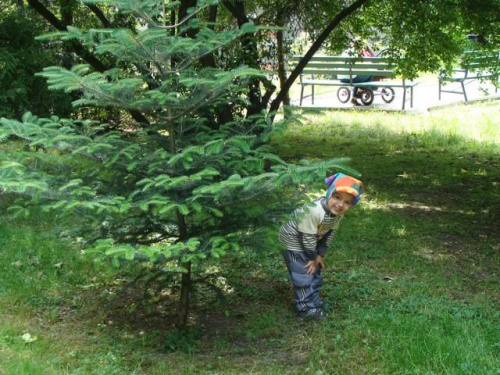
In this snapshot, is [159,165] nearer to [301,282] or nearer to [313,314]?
[301,282]

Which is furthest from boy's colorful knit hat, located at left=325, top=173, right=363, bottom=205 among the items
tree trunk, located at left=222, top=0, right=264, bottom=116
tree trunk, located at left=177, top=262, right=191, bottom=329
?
→ tree trunk, located at left=222, top=0, right=264, bottom=116

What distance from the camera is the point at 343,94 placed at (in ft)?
57.8

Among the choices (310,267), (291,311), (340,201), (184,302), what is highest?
(340,201)

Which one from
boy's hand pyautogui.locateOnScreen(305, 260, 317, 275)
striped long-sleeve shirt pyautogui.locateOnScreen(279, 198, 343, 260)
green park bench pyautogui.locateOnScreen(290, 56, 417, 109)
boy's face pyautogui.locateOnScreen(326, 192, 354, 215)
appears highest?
green park bench pyautogui.locateOnScreen(290, 56, 417, 109)

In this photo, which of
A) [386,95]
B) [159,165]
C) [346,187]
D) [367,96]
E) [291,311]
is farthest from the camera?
[386,95]

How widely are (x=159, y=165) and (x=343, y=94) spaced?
13.7m

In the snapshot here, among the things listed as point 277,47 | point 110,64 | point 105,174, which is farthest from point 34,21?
point 105,174

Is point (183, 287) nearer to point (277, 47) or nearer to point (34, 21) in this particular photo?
point (34, 21)

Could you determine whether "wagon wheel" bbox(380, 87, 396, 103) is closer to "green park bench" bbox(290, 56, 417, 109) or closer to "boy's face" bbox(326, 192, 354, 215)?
"green park bench" bbox(290, 56, 417, 109)

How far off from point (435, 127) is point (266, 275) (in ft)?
26.6

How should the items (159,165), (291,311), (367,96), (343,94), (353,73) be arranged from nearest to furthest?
(159,165)
(291,311)
(353,73)
(367,96)
(343,94)

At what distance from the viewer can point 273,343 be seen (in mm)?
4680

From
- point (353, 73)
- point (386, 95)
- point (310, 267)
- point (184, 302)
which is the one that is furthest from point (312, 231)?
point (386, 95)

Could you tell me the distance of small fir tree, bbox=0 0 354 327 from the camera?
404 cm
